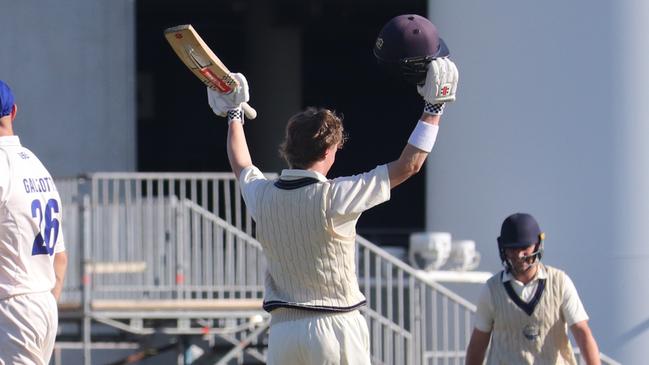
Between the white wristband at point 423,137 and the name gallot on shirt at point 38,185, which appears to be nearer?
the white wristband at point 423,137

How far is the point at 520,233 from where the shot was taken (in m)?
7.07

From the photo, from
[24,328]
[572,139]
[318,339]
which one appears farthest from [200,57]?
[572,139]

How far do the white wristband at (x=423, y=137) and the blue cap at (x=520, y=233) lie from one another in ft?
6.53

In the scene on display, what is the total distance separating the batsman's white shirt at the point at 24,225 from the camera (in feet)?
19.6

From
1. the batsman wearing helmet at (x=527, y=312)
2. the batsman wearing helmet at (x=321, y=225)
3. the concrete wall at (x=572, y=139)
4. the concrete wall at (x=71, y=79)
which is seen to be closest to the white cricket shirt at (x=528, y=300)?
the batsman wearing helmet at (x=527, y=312)

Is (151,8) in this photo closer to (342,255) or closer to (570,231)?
(570,231)

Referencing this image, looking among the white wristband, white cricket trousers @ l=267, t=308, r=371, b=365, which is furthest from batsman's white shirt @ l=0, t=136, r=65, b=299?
the white wristband

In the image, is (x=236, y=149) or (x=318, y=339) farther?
(x=236, y=149)

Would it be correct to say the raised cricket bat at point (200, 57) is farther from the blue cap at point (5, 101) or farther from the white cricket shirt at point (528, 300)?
the white cricket shirt at point (528, 300)

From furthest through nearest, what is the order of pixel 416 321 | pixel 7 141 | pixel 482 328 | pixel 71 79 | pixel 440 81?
pixel 71 79 < pixel 416 321 < pixel 482 328 < pixel 7 141 < pixel 440 81

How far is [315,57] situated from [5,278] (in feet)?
70.6

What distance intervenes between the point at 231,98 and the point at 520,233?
205cm

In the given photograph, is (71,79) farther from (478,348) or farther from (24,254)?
(24,254)

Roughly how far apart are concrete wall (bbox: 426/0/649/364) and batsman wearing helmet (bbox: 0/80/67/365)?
685cm
